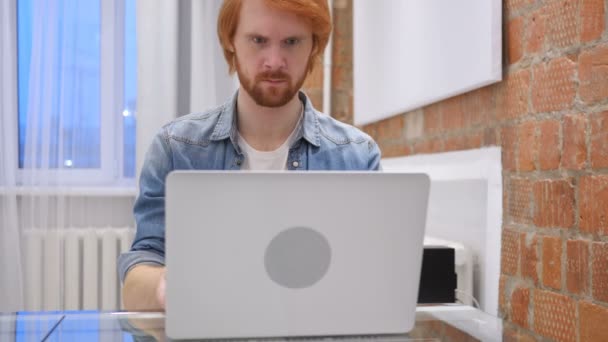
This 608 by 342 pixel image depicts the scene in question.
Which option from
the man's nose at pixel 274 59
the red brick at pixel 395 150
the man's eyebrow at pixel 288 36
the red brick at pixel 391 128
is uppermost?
the man's eyebrow at pixel 288 36

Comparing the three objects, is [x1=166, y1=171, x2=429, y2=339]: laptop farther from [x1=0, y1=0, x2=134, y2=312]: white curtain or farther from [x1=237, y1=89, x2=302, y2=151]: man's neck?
[x1=0, y1=0, x2=134, y2=312]: white curtain

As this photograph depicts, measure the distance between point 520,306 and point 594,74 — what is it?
0.63 meters

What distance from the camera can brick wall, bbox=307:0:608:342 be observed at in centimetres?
135

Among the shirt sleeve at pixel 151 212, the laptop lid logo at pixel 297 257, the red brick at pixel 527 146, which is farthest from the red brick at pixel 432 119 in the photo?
the laptop lid logo at pixel 297 257

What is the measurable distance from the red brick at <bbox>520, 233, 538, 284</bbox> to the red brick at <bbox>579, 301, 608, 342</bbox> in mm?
202

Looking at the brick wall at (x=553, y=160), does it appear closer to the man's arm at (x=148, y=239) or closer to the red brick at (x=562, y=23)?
the red brick at (x=562, y=23)

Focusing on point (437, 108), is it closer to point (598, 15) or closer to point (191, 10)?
point (598, 15)

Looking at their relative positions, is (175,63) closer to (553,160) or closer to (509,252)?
(509,252)

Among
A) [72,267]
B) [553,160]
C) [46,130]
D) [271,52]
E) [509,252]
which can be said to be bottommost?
[72,267]

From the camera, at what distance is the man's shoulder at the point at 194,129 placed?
160 cm

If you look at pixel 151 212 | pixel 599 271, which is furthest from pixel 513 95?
pixel 151 212

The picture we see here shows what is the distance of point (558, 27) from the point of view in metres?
1.50

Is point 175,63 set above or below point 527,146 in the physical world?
above

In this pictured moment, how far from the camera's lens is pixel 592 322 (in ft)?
4.50
